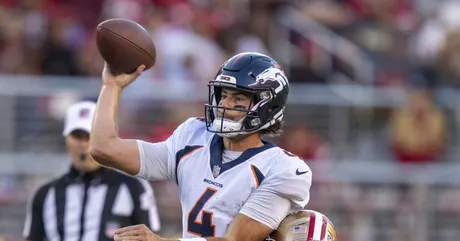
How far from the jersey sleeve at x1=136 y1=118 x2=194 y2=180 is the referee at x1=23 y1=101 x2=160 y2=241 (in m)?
1.57

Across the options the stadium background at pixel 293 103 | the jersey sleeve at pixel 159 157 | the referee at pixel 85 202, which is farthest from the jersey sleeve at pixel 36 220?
the stadium background at pixel 293 103

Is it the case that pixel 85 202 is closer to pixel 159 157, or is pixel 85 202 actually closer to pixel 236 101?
pixel 159 157

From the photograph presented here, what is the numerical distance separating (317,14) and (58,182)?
647 cm

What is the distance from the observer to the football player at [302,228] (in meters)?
4.79

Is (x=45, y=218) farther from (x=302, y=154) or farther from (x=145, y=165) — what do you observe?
(x=302, y=154)

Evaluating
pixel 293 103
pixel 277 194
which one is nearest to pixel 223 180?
pixel 277 194

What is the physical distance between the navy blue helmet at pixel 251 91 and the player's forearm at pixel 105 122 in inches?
16.0

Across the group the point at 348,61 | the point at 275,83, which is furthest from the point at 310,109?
the point at 275,83

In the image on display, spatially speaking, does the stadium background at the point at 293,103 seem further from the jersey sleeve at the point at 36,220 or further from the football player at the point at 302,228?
the football player at the point at 302,228

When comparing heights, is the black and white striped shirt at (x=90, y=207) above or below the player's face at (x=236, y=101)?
below

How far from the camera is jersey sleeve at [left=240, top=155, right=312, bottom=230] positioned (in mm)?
4633

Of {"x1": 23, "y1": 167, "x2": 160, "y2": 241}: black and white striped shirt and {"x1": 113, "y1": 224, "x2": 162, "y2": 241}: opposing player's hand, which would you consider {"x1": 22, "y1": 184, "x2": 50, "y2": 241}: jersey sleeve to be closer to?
{"x1": 23, "y1": 167, "x2": 160, "y2": 241}: black and white striped shirt

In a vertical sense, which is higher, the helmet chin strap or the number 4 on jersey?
the helmet chin strap

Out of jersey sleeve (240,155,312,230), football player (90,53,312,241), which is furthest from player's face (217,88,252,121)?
jersey sleeve (240,155,312,230)
